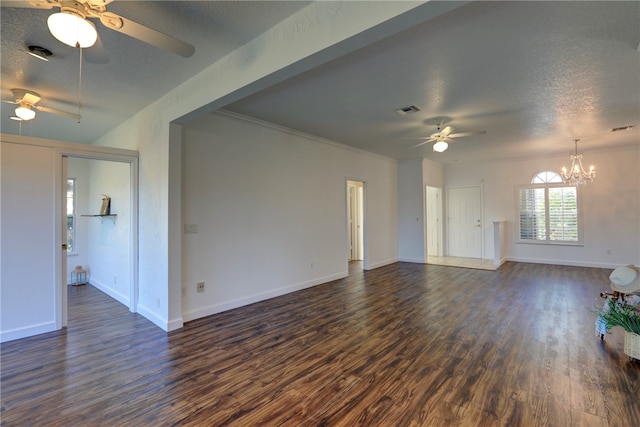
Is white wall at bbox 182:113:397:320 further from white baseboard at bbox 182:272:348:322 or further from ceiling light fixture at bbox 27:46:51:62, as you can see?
ceiling light fixture at bbox 27:46:51:62

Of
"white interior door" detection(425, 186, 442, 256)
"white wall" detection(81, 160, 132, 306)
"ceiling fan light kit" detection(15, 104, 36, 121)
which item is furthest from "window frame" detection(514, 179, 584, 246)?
"ceiling fan light kit" detection(15, 104, 36, 121)

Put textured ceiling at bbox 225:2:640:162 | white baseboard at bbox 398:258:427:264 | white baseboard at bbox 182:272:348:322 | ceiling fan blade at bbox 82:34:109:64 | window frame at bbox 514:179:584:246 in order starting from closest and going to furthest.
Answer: ceiling fan blade at bbox 82:34:109:64
textured ceiling at bbox 225:2:640:162
white baseboard at bbox 182:272:348:322
window frame at bbox 514:179:584:246
white baseboard at bbox 398:258:427:264

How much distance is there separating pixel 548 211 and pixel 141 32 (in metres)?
8.97

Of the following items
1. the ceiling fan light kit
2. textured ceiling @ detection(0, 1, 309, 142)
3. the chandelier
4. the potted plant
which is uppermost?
textured ceiling @ detection(0, 1, 309, 142)

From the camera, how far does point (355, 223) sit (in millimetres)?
8727

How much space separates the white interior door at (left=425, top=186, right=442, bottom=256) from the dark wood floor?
4.48m

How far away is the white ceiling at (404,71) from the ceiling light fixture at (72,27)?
584 mm

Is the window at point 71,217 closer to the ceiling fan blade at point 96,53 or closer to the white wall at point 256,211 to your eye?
the white wall at point 256,211

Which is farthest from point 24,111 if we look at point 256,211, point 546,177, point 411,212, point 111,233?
point 546,177

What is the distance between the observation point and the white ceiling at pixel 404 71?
217 centimetres

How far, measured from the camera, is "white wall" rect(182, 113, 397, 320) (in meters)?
3.82

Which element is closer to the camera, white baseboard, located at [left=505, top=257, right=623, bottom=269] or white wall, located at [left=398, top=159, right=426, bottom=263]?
white baseboard, located at [left=505, top=257, right=623, bottom=269]

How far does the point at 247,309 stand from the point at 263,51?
3.21m

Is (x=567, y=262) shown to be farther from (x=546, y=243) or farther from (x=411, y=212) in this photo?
(x=411, y=212)
